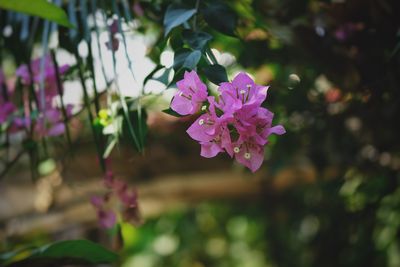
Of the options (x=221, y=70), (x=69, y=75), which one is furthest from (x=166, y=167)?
(x=221, y=70)

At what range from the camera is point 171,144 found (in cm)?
176

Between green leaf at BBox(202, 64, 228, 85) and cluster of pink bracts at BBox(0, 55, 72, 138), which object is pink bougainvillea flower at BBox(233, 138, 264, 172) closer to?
green leaf at BBox(202, 64, 228, 85)

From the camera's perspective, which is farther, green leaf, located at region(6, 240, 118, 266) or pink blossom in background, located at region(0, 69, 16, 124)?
pink blossom in background, located at region(0, 69, 16, 124)

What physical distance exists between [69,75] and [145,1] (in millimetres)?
219

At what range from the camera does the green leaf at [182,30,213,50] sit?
2.21 feet

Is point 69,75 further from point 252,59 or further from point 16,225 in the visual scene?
point 16,225

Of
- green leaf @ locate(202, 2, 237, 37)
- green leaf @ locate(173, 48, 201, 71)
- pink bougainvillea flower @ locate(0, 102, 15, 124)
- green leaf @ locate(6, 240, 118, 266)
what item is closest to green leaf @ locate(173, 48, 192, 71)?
green leaf @ locate(173, 48, 201, 71)

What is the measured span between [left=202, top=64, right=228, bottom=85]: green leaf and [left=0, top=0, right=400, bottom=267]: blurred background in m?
0.05

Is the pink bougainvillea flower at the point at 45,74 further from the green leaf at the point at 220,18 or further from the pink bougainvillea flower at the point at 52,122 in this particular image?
the green leaf at the point at 220,18

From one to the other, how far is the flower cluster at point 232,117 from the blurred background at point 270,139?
2.2 inches

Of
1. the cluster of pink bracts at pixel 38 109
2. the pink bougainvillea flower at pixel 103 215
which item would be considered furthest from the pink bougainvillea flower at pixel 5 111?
the pink bougainvillea flower at pixel 103 215

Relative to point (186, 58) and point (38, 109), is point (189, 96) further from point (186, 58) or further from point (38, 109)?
point (38, 109)

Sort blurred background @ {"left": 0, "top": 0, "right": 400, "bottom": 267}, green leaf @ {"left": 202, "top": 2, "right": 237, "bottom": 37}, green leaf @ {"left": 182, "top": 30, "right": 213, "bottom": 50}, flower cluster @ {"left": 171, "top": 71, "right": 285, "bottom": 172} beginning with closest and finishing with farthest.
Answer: flower cluster @ {"left": 171, "top": 71, "right": 285, "bottom": 172}
green leaf @ {"left": 182, "top": 30, "right": 213, "bottom": 50}
green leaf @ {"left": 202, "top": 2, "right": 237, "bottom": 37}
blurred background @ {"left": 0, "top": 0, "right": 400, "bottom": 267}

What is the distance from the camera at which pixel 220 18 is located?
0.78 meters
